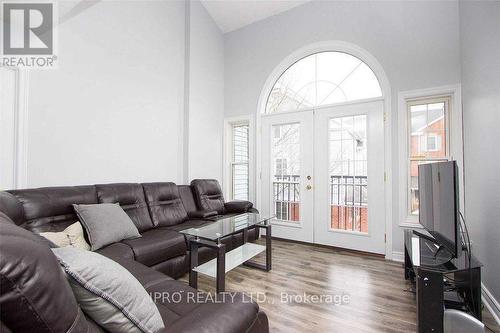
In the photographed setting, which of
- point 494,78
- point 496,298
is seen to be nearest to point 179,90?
point 494,78

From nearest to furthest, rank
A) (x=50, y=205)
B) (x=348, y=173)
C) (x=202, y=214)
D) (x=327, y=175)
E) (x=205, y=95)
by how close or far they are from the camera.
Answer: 1. (x=50, y=205)
2. (x=202, y=214)
3. (x=348, y=173)
4. (x=327, y=175)
5. (x=205, y=95)

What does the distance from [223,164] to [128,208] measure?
83.9 inches

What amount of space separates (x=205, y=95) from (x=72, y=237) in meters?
2.98

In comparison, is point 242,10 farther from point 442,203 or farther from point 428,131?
point 442,203

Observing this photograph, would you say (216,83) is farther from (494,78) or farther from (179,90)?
(494,78)

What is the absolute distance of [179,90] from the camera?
3.90 m

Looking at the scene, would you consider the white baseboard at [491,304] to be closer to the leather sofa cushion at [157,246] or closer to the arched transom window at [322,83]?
the arched transom window at [322,83]

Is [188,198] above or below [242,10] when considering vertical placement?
below

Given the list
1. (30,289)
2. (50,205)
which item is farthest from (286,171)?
(30,289)

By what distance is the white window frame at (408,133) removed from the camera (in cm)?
275

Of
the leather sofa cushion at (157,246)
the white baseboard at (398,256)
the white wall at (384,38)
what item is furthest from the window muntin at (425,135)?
the leather sofa cushion at (157,246)

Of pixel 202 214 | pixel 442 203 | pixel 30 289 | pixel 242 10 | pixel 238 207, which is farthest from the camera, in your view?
pixel 242 10

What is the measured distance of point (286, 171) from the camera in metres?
3.99

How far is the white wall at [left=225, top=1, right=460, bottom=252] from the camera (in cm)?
284
